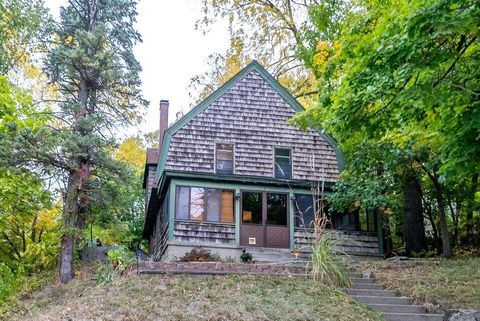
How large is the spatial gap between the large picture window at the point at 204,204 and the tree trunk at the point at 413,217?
6.21m

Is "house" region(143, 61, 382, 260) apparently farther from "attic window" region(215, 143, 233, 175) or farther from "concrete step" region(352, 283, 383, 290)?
"concrete step" region(352, 283, 383, 290)

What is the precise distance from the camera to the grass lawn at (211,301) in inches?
340

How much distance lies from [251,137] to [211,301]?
942cm

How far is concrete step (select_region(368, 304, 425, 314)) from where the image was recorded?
9852 millimetres

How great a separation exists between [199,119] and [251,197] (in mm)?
3305

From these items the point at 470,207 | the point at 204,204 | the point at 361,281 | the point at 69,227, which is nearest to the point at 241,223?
the point at 204,204

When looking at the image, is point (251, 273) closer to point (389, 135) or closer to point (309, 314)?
point (309, 314)

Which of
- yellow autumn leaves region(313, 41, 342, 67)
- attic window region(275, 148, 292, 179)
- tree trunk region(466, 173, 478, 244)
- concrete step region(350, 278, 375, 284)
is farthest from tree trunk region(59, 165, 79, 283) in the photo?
tree trunk region(466, 173, 478, 244)

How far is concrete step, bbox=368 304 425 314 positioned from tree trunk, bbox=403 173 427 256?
7.84 metres

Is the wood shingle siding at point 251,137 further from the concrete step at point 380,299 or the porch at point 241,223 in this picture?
the concrete step at point 380,299

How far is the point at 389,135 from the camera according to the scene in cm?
1416

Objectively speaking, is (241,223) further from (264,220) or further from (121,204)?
(121,204)

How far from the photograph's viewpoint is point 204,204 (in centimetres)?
1683

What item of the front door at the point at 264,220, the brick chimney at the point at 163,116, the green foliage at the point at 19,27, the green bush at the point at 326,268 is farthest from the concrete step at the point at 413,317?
the brick chimney at the point at 163,116
